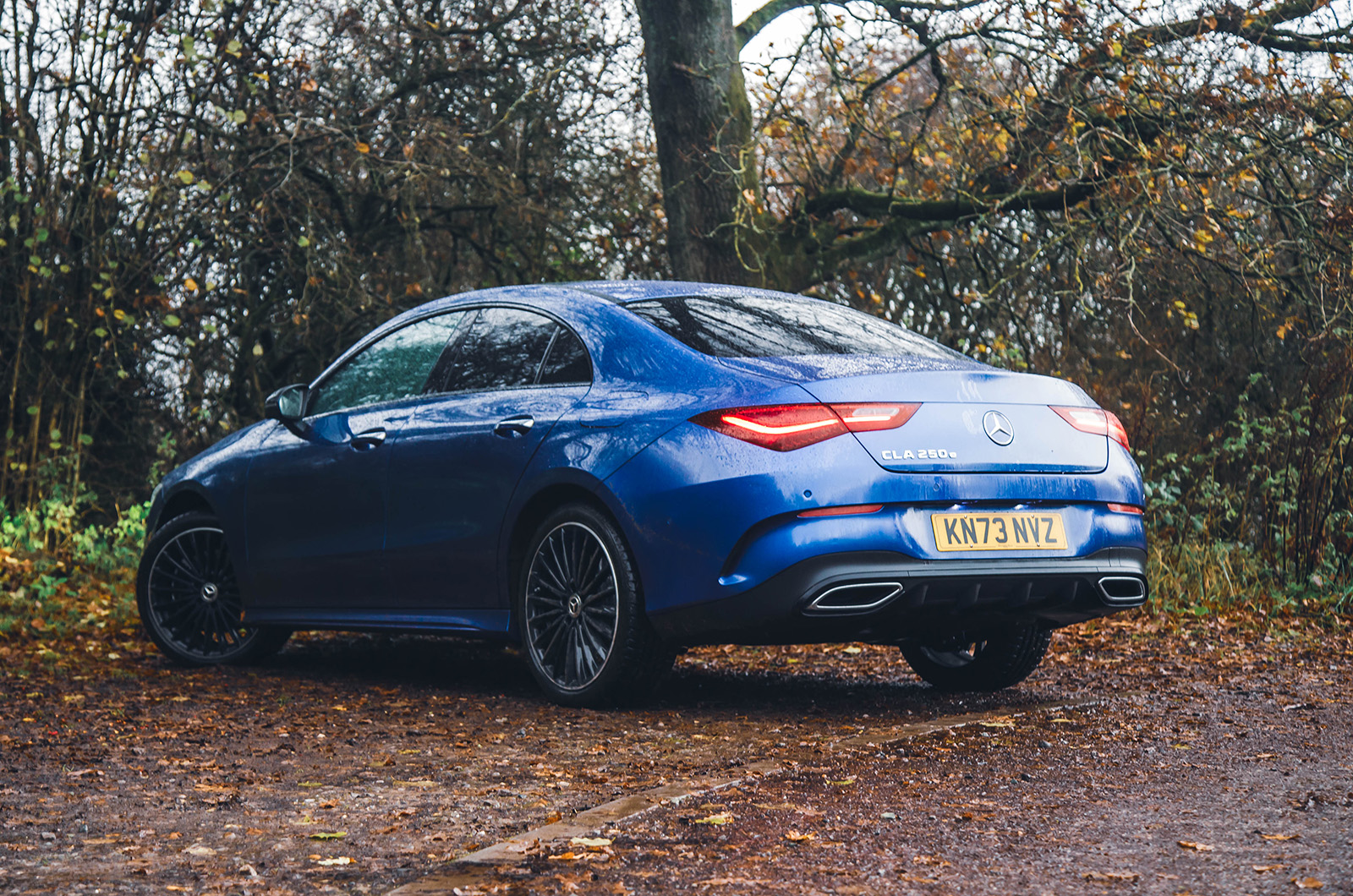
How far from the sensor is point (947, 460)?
493 cm

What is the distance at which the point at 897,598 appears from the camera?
16.0 ft

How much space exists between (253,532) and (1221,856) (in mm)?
4870

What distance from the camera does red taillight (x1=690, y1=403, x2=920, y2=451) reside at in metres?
4.84

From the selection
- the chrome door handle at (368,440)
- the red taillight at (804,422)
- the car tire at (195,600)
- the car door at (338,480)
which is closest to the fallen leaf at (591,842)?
the red taillight at (804,422)

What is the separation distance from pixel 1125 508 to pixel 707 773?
6.49 feet

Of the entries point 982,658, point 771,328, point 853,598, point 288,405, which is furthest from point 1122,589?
point 288,405

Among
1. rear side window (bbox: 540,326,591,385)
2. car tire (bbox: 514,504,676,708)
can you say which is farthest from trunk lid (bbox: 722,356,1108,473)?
car tire (bbox: 514,504,676,708)

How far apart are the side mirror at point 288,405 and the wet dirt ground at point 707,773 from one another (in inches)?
46.9

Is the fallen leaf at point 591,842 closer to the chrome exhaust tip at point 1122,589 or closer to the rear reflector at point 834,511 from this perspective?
the rear reflector at point 834,511

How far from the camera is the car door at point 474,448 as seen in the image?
570 centimetres

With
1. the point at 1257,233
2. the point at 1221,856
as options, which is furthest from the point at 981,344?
the point at 1221,856

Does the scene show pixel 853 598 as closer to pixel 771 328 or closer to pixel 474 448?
pixel 771 328

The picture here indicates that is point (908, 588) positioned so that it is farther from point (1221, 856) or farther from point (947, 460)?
point (1221, 856)

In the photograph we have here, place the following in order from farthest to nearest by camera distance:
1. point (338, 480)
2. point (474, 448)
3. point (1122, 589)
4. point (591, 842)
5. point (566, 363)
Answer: point (338, 480)
point (474, 448)
point (566, 363)
point (1122, 589)
point (591, 842)
